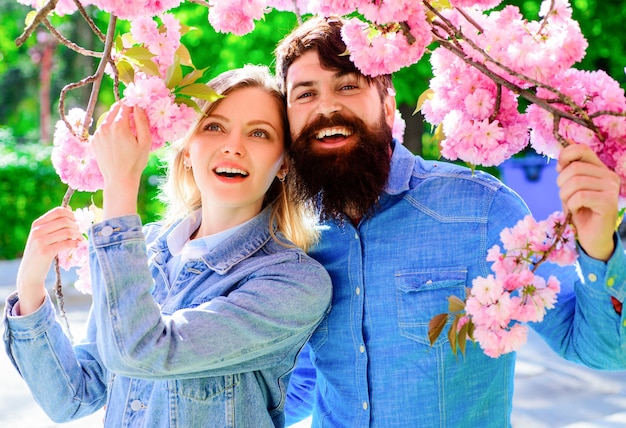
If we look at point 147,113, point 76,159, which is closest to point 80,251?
point 76,159

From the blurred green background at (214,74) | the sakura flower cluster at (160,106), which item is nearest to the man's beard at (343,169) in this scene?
the sakura flower cluster at (160,106)

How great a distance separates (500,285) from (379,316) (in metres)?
0.66

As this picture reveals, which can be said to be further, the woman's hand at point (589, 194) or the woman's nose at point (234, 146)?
the woman's nose at point (234, 146)

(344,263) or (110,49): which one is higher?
(110,49)

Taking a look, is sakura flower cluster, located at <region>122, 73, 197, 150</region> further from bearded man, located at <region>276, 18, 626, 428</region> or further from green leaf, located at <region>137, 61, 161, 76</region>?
bearded man, located at <region>276, 18, 626, 428</region>

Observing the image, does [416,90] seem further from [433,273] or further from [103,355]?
[103,355]

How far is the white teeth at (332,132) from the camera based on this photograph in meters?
2.14

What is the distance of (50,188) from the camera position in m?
11.2

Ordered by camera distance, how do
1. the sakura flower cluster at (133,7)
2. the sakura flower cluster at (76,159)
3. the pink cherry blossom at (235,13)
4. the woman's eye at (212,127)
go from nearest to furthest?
the sakura flower cluster at (133,7) < the sakura flower cluster at (76,159) < the pink cherry blossom at (235,13) < the woman's eye at (212,127)

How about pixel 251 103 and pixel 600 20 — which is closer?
pixel 251 103

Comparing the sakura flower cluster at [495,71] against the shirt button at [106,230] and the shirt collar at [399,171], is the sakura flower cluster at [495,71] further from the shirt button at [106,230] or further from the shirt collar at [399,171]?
the shirt button at [106,230]

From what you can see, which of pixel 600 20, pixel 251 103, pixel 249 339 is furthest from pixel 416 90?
pixel 249 339

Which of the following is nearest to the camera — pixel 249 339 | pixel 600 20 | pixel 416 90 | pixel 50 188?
pixel 249 339

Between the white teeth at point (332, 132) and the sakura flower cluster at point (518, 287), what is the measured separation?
81 cm
